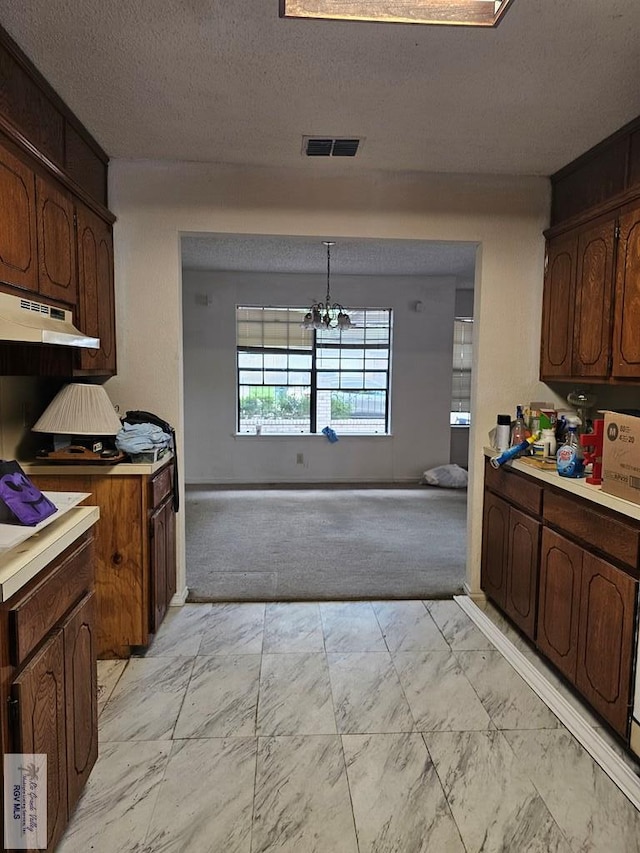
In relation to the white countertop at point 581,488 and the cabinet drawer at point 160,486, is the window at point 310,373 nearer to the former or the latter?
the cabinet drawer at point 160,486

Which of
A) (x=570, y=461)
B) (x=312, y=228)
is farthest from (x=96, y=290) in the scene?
(x=570, y=461)

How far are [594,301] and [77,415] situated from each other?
249 cm

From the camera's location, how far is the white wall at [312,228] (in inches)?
115

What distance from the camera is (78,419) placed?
7.68ft

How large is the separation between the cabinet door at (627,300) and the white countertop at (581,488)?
539 millimetres

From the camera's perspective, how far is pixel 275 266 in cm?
611

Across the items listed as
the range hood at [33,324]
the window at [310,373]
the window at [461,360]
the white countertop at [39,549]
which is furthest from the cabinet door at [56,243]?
the window at [461,360]

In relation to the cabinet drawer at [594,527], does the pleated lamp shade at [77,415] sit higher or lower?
higher

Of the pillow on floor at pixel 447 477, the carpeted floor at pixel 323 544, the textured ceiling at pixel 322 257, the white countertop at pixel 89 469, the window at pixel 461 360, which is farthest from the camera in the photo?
the window at pixel 461 360

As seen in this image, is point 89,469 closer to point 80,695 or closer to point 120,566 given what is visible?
point 120,566

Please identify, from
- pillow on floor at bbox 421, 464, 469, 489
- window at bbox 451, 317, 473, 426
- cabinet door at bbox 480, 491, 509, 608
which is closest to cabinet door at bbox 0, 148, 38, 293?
cabinet door at bbox 480, 491, 509, 608

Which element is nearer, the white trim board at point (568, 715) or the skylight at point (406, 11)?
the skylight at point (406, 11)

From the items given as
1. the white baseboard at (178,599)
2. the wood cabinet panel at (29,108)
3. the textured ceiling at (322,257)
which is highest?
the textured ceiling at (322,257)

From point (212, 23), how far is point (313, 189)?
125 centimetres
